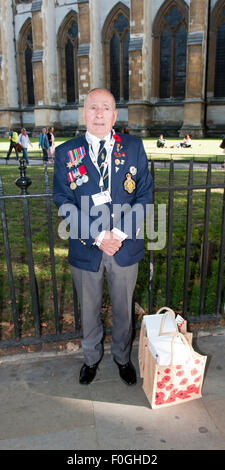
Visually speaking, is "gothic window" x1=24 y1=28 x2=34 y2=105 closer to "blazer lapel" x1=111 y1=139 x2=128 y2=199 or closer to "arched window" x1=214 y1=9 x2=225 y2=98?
"arched window" x1=214 y1=9 x2=225 y2=98

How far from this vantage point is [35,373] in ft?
8.89

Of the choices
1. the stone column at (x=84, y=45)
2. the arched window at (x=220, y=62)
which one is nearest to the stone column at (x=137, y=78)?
the stone column at (x=84, y=45)

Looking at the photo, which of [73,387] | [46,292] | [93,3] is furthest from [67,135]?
[73,387]

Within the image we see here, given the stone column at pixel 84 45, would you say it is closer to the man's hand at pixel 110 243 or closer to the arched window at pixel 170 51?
the arched window at pixel 170 51

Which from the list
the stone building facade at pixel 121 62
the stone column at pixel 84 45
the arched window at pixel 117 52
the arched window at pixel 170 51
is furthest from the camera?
the arched window at pixel 117 52

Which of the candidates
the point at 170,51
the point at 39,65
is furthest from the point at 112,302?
the point at 39,65

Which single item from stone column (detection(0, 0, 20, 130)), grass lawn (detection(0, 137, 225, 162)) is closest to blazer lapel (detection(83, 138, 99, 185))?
grass lawn (detection(0, 137, 225, 162))

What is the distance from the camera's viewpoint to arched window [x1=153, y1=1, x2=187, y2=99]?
22.1 metres

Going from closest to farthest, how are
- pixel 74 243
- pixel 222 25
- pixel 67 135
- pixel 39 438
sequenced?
1. pixel 39 438
2. pixel 74 243
3. pixel 222 25
4. pixel 67 135

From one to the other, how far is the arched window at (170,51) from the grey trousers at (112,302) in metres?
22.8

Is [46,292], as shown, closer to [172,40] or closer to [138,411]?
[138,411]

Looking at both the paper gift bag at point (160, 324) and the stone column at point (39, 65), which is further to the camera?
the stone column at point (39, 65)

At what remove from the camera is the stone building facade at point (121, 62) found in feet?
68.9

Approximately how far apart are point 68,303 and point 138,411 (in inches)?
70.4
